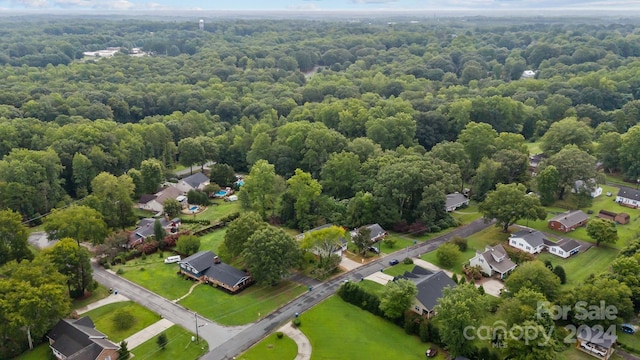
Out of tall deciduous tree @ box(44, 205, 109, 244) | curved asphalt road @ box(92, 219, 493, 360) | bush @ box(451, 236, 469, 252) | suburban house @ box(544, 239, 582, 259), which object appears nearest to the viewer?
curved asphalt road @ box(92, 219, 493, 360)

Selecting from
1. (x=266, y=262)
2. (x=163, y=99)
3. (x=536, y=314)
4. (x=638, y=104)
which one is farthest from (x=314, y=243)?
(x=638, y=104)

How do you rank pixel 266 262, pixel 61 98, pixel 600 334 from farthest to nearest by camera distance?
1. pixel 61 98
2. pixel 266 262
3. pixel 600 334

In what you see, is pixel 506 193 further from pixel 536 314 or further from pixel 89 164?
pixel 89 164

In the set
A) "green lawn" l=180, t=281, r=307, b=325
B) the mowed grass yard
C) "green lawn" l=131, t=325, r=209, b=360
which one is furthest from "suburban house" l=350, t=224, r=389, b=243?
"green lawn" l=131, t=325, r=209, b=360

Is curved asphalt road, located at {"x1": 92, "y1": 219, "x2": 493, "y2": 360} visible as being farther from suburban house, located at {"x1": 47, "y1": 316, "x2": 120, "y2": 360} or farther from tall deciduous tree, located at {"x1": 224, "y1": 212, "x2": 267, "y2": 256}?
tall deciduous tree, located at {"x1": 224, "y1": 212, "x2": 267, "y2": 256}

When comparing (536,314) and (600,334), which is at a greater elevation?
(536,314)

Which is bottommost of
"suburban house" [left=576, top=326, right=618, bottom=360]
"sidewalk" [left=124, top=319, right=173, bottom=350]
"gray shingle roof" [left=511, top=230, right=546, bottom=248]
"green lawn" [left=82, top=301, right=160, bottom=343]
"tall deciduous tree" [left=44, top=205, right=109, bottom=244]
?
"green lawn" [left=82, top=301, right=160, bottom=343]
